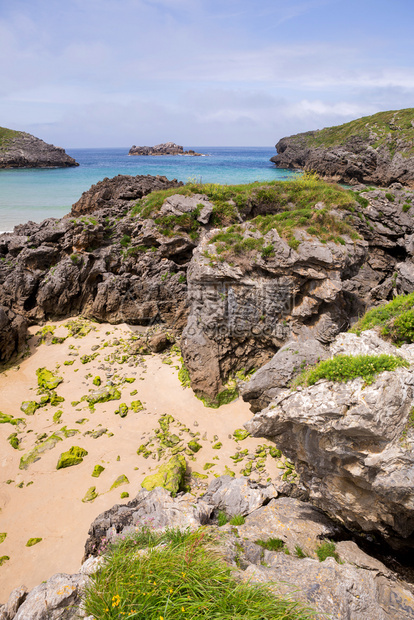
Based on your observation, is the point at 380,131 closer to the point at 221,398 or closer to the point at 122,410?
the point at 221,398

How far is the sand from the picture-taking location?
923cm

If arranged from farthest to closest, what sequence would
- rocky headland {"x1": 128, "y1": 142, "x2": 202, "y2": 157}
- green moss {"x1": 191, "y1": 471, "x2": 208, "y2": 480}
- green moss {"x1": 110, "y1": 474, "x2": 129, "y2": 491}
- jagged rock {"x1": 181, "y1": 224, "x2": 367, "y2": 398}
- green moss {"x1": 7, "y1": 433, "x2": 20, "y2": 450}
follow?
rocky headland {"x1": 128, "y1": 142, "x2": 202, "y2": 157}, jagged rock {"x1": 181, "y1": 224, "x2": 367, "y2": 398}, green moss {"x1": 7, "y1": 433, "x2": 20, "y2": 450}, green moss {"x1": 191, "y1": 471, "x2": 208, "y2": 480}, green moss {"x1": 110, "y1": 474, "x2": 129, "y2": 491}

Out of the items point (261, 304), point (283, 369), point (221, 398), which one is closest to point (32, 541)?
point (221, 398)

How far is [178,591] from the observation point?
4871mm

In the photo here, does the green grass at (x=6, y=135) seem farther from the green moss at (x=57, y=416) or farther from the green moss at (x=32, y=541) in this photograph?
the green moss at (x=32, y=541)

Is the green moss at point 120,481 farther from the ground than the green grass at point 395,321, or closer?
closer

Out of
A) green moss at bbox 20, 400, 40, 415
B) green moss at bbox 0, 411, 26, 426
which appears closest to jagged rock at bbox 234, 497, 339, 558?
green moss at bbox 0, 411, 26, 426

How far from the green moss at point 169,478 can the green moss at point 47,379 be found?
7361 mm

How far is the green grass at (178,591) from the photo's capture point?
15.1 feet

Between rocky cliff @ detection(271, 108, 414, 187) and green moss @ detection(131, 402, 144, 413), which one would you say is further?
rocky cliff @ detection(271, 108, 414, 187)

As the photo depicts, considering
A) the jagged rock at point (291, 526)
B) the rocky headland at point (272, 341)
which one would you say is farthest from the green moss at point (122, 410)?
the jagged rock at point (291, 526)

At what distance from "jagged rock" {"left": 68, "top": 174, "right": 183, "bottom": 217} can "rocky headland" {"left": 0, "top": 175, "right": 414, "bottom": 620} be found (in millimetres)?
182

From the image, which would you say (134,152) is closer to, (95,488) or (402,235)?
(402,235)

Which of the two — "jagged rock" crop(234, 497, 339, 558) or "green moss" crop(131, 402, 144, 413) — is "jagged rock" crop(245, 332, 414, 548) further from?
"green moss" crop(131, 402, 144, 413)
